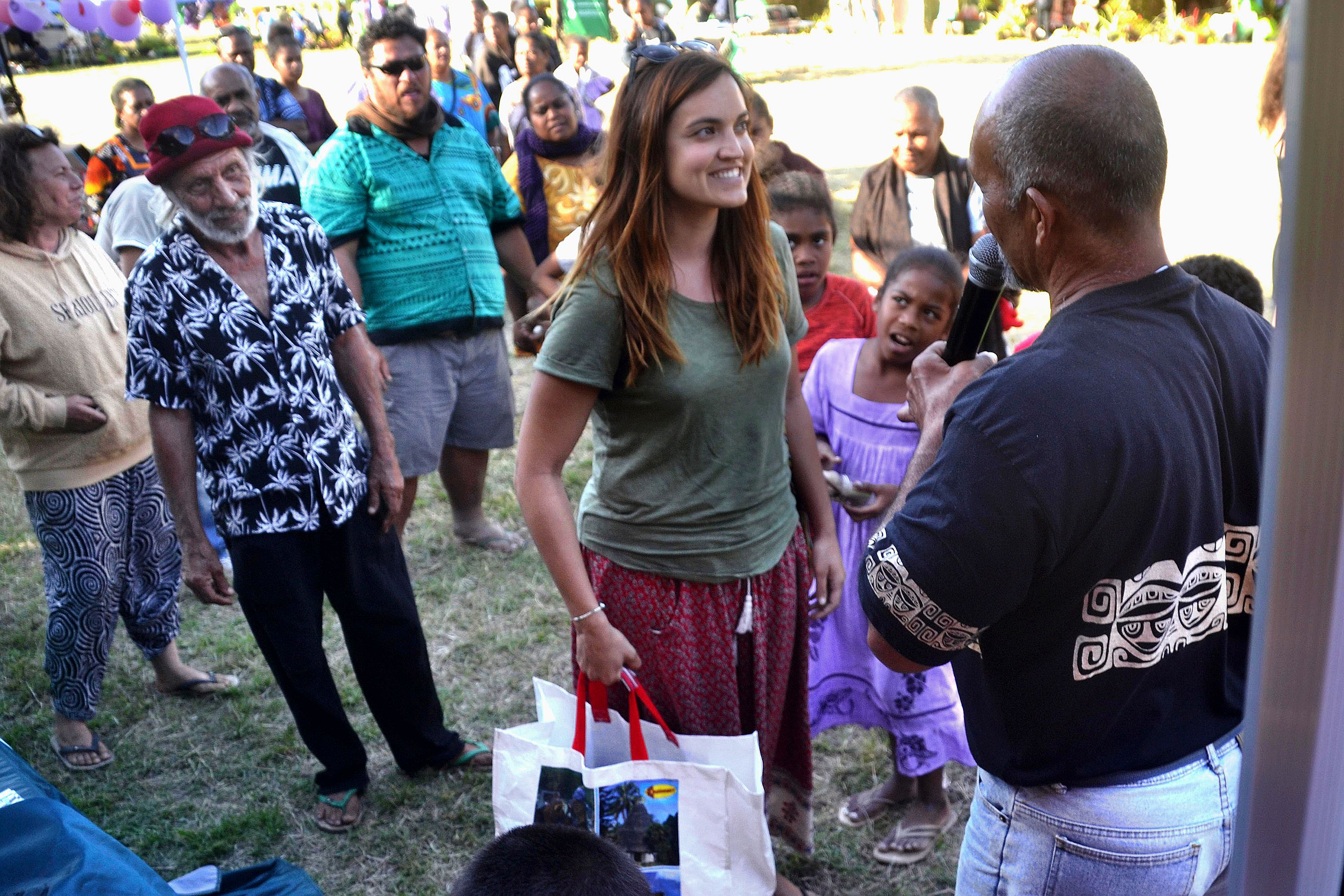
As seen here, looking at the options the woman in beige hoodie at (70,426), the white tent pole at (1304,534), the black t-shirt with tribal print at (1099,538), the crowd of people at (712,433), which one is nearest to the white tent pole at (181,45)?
the crowd of people at (712,433)

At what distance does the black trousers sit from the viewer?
276cm

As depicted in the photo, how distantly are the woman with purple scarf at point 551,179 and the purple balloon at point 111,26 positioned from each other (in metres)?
4.19

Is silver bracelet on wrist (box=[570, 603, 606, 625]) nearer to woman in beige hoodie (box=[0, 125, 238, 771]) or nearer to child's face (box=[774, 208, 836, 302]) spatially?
child's face (box=[774, 208, 836, 302])

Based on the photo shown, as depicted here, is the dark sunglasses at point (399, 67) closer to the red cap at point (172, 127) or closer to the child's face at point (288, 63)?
the red cap at point (172, 127)

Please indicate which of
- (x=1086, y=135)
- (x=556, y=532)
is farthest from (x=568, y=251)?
(x=1086, y=135)

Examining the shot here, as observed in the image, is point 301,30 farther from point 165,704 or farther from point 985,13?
point 165,704

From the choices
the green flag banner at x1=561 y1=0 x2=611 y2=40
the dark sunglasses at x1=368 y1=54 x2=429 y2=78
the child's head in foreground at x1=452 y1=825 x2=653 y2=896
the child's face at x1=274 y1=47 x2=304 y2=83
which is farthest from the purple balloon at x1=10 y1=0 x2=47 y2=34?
the child's head in foreground at x1=452 y1=825 x2=653 y2=896

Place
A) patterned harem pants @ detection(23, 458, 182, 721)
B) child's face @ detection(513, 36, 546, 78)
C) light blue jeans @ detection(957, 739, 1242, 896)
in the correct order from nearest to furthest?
light blue jeans @ detection(957, 739, 1242, 896) → patterned harem pants @ detection(23, 458, 182, 721) → child's face @ detection(513, 36, 546, 78)

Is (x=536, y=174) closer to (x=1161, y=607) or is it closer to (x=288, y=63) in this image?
(x=288, y=63)

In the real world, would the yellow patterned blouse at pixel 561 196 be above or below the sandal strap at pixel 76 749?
above

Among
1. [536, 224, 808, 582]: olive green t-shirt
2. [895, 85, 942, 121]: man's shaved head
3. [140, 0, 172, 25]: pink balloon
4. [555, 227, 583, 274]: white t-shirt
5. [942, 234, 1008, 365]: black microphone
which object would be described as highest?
[140, 0, 172, 25]: pink balloon

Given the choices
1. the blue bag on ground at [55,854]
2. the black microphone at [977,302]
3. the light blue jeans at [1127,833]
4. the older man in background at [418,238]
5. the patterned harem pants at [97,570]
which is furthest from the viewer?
the older man in background at [418,238]

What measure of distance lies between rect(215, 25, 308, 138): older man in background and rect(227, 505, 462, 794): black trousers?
189 inches

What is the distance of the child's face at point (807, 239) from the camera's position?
3.13 metres
